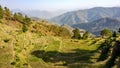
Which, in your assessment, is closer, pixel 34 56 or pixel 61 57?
pixel 34 56

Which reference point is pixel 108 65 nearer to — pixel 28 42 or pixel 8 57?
pixel 8 57

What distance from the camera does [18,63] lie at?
6041 centimetres

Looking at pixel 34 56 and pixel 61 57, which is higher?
pixel 34 56

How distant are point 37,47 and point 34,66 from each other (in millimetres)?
23458

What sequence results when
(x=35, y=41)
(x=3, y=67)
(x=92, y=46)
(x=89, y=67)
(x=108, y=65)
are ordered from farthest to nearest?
(x=92, y=46), (x=35, y=41), (x=3, y=67), (x=89, y=67), (x=108, y=65)

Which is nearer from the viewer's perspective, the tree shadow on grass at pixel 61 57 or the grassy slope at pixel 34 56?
the grassy slope at pixel 34 56

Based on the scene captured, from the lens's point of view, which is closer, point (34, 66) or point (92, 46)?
point (34, 66)

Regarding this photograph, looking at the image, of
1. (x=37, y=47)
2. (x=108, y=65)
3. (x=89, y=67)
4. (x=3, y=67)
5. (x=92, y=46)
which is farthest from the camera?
(x=92, y=46)

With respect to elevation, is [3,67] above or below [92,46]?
above

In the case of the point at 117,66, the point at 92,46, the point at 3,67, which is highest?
the point at 117,66

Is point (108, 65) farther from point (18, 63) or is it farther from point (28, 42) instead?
point (28, 42)

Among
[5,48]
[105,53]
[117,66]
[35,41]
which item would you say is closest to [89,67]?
[117,66]

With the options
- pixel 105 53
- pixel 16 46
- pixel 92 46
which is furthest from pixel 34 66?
pixel 92 46

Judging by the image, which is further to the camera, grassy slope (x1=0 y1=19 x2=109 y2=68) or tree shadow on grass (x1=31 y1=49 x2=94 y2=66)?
tree shadow on grass (x1=31 y1=49 x2=94 y2=66)
